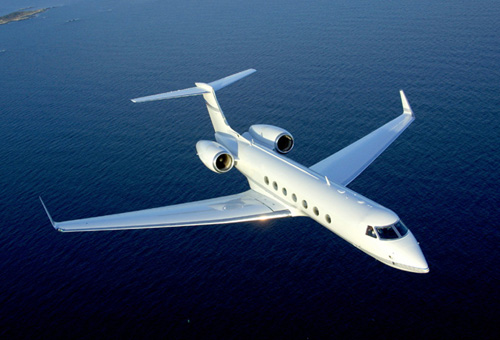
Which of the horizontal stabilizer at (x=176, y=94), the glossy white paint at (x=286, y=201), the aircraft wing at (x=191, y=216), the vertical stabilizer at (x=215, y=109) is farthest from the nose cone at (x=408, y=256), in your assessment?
the horizontal stabilizer at (x=176, y=94)

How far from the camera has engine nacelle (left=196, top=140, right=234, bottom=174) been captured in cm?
5578

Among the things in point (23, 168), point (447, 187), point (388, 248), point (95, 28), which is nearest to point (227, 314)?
point (388, 248)

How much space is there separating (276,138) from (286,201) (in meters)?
9.60

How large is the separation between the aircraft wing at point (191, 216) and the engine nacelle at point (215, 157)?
405 cm

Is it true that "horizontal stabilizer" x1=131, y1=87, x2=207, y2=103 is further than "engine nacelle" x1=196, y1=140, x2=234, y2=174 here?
Yes

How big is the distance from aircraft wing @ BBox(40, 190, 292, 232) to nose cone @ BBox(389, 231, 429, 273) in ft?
45.9

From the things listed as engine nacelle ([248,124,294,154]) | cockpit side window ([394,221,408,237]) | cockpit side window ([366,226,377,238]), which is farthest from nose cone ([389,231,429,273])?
engine nacelle ([248,124,294,154])

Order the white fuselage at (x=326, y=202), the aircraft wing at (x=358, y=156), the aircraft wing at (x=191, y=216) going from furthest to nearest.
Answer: the aircraft wing at (x=358, y=156) → the aircraft wing at (x=191, y=216) → the white fuselage at (x=326, y=202)

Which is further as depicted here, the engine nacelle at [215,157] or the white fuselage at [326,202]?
the engine nacelle at [215,157]

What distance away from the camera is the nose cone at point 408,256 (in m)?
39.9

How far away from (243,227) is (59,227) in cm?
2552

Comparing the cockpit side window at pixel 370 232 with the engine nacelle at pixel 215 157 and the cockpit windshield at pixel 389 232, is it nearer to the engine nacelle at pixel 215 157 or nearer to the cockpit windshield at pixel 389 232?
the cockpit windshield at pixel 389 232

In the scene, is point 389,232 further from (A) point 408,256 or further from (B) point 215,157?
(B) point 215,157

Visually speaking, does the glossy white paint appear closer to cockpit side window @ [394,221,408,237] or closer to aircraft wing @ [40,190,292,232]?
aircraft wing @ [40,190,292,232]
